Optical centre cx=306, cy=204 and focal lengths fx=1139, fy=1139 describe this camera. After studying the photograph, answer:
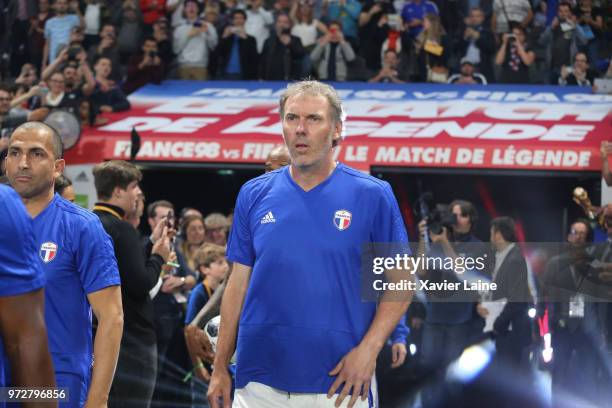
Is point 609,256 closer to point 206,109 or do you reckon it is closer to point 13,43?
point 206,109

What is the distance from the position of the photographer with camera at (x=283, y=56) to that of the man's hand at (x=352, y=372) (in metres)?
10.8

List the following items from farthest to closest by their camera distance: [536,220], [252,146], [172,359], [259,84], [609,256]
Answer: [259,84] < [536,220] < [252,146] < [172,359] < [609,256]

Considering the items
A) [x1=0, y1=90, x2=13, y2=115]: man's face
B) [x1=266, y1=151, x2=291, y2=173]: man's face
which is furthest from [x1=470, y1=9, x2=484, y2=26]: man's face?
[x1=266, y1=151, x2=291, y2=173]: man's face

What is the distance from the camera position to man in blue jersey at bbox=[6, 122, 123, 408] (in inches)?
164

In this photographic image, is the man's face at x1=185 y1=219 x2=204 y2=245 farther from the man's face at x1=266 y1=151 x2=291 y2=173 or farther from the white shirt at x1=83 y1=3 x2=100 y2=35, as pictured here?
the white shirt at x1=83 y1=3 x2=100 y2=35

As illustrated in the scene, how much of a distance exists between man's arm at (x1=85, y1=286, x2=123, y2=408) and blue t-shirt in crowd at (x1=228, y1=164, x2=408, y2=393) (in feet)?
1.51

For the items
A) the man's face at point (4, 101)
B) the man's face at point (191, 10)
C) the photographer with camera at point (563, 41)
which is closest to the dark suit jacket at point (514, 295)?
the man's face at point (4, 101)

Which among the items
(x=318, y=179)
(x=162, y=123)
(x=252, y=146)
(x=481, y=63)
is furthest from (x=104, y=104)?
(x=318, y=179)

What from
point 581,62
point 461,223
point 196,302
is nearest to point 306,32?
point 581,62

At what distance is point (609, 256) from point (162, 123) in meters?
6.24

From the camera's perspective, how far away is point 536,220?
43.5ft

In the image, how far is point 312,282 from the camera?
408 centimetres

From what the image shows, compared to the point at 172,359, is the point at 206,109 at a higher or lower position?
higher

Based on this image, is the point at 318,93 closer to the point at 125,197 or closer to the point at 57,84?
the point at 125,197
